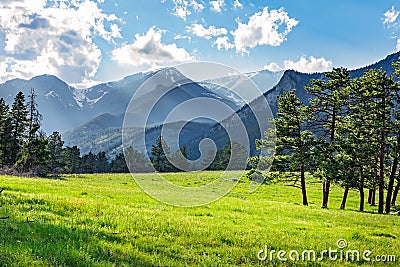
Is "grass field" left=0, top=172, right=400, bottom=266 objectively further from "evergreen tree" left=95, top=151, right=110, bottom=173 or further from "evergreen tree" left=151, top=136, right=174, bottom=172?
"evergreen tree" left=95, top=151, right=110, bottom=173

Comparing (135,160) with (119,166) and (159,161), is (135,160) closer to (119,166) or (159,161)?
(119,166)

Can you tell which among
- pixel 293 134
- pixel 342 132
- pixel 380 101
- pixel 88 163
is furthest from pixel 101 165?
pixel 380 101

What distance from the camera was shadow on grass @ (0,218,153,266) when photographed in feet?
25.3

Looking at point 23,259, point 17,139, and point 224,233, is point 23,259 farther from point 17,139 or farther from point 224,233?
point 17,139

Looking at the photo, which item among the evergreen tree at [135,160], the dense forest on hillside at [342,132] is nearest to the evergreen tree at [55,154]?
the evergreen tree at [135,160]

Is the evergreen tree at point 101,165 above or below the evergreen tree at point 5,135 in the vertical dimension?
below

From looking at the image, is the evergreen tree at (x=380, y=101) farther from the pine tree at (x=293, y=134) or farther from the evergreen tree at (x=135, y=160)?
the evergreen tree at (x=135, y=160)

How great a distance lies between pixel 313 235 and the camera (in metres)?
16.0

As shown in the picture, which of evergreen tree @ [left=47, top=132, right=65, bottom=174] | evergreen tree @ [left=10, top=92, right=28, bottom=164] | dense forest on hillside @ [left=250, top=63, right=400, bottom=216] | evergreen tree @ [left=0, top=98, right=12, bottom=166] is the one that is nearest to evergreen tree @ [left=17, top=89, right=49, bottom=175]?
evergreen tree @ [left=10, top=92, right=28, bottom=164]

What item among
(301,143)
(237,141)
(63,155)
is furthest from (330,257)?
(63,155)

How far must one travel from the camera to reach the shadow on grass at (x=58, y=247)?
772 cm

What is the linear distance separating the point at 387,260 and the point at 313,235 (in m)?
3.75

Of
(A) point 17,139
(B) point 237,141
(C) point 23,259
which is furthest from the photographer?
(A) point 17,139

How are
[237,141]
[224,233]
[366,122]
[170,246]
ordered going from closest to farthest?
[170,246] → [224,233] → [237,141] → [366,122]
